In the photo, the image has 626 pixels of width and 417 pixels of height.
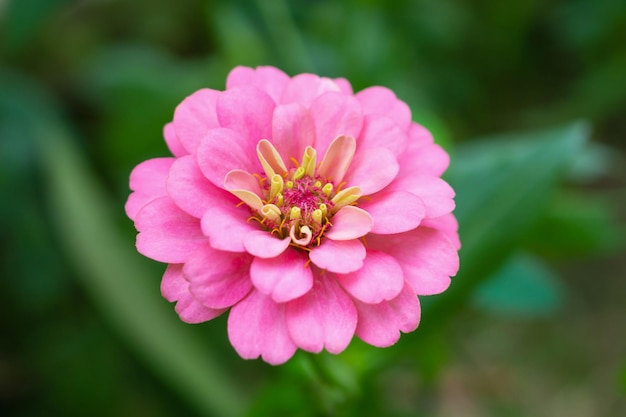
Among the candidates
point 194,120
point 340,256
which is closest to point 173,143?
point 194,120

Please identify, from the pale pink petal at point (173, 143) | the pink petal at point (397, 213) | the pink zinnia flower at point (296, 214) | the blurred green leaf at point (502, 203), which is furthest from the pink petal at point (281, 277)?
the blurred green leaf at point (502, 203)

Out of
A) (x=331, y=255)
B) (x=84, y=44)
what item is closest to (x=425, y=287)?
(x=331, y=255)

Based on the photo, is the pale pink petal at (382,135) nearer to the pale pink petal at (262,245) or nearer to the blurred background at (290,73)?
the pale pink petal at (262,245)

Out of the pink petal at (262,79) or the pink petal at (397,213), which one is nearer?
the pink petal at (397,213)

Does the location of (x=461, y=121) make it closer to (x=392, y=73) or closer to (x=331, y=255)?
(x=392, y=73)

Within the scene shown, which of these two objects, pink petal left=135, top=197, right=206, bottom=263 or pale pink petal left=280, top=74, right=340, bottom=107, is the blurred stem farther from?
pink petal left=135, top=197, right=206, bottom=263

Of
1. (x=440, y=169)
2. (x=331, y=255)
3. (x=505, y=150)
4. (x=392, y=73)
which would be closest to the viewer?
(x=331, y=255)
